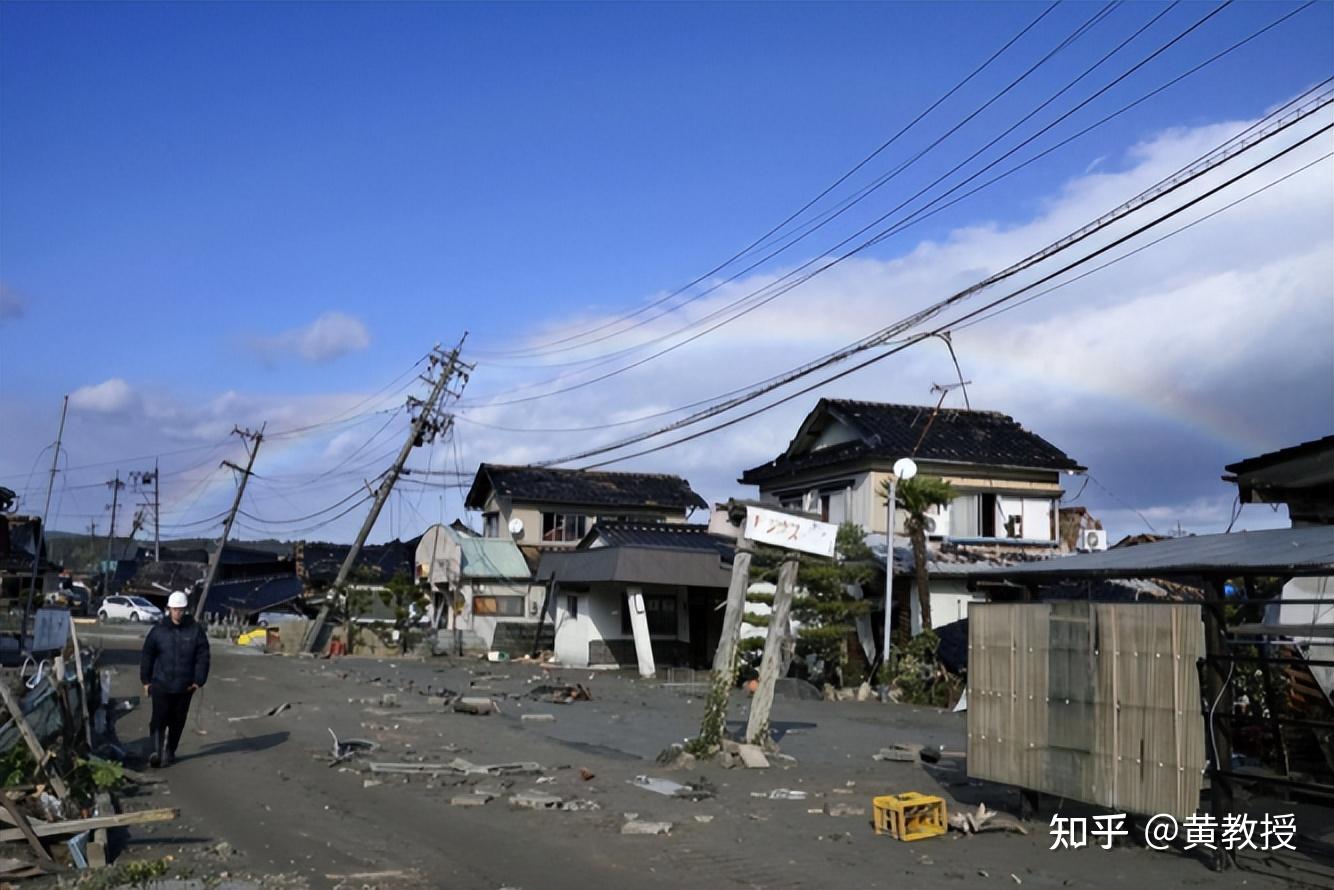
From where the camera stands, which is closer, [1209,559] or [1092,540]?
[1209,559]

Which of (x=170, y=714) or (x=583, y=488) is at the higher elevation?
(x=583, y=488)

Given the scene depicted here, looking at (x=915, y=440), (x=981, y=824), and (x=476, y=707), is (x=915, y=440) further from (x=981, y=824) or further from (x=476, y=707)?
(x=981, y=824)

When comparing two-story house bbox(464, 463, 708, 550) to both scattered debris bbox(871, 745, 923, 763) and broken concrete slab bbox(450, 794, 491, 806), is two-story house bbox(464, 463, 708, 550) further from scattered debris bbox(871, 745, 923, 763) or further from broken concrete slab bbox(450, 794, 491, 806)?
broken concrete slab bbox(450, 794, 491, 806)

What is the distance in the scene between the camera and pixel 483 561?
43094 millimetres

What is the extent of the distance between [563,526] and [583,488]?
1.85 meters

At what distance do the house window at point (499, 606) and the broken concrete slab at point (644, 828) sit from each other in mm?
32909

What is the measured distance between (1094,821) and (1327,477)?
724 cm

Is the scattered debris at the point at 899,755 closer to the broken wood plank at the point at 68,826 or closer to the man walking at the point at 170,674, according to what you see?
the man walking at the point at 170,674

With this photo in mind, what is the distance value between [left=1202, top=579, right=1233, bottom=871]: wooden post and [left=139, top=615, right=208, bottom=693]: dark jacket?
407 inches

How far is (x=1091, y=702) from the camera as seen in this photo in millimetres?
9539

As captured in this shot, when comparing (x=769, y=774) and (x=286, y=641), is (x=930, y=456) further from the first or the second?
(x=286, y=641)

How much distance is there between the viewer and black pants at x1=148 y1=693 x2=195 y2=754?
13.0 metres

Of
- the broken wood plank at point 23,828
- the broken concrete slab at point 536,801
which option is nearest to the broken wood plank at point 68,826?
the broken wood plank at point 23,828

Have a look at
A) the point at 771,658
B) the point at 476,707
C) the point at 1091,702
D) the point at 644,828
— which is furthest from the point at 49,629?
the point at 1091,702
